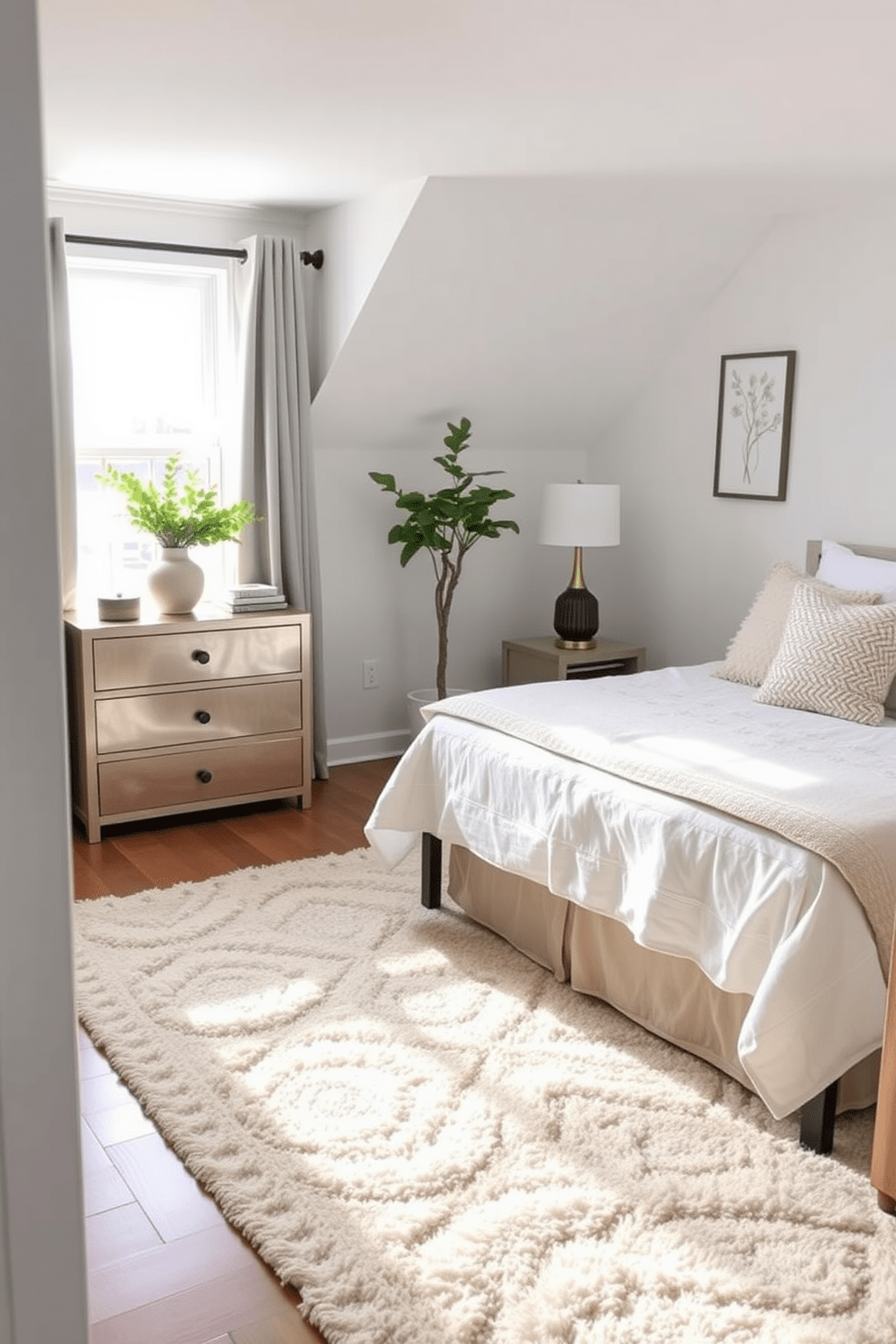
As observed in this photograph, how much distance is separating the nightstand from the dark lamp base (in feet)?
0.20

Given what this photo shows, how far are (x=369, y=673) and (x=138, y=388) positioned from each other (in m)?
1.48

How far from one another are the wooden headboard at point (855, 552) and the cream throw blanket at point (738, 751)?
0.72m

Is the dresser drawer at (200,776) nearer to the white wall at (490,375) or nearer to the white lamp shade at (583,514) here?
the white wall at (490,375)

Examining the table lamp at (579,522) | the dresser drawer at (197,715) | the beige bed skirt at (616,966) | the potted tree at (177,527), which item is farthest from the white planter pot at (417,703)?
the beige bed skirt at (616,966)

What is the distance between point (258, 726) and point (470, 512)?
3.82 feet

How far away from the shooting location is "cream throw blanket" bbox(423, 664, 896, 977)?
231 cm

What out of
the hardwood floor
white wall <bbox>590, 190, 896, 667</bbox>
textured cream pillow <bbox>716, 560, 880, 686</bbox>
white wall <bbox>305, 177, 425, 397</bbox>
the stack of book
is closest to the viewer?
the hardwood floor

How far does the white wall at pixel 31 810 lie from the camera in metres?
0.95

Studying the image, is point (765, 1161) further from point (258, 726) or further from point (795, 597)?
point (258, 726)

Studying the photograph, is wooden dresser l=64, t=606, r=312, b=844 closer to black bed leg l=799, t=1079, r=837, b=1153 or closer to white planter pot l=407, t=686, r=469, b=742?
white planter pot l=407, t=686, r=469, b=742

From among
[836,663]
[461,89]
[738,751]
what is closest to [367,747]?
[836,663]

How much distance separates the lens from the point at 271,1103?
2.45 m

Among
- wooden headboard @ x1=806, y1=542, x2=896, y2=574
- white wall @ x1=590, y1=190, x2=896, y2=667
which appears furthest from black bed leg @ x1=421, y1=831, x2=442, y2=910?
white wall @ x1=590, y1=190, x2=896, y2=667

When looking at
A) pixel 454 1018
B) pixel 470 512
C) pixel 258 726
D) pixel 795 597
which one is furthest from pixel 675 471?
pixel 454 1018
